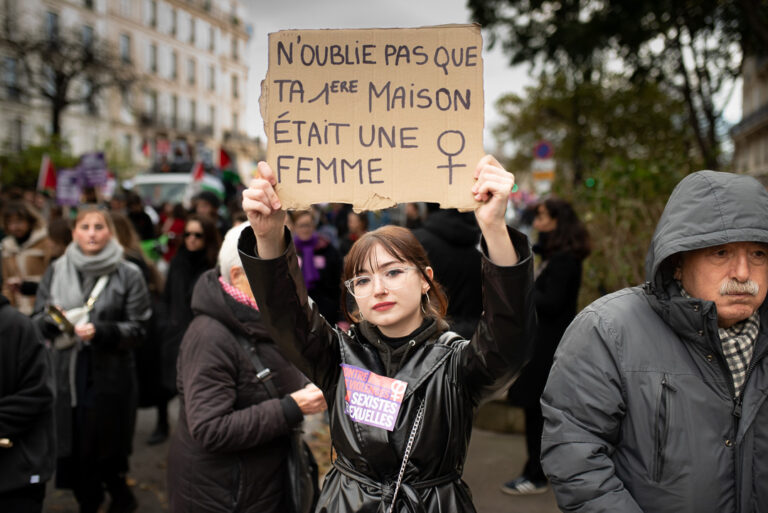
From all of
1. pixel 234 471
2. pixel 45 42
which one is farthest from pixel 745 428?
pixel 45 42

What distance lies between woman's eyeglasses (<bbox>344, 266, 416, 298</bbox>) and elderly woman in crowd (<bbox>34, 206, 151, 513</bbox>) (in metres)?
2.25

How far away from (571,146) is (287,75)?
24.0 meters

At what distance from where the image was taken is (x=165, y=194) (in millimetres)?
16734

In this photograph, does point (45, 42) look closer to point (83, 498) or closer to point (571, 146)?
point (571, 146)

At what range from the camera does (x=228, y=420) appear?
7.84ft

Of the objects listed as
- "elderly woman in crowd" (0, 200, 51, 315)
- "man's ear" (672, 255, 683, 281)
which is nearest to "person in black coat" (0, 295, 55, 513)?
"man's ear" (672, 255, 683, 281)

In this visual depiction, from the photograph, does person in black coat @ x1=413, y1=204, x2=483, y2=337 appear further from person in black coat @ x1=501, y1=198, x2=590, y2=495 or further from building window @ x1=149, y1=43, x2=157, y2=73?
building window @ x1=149, y1=43, x2=157, y2=73

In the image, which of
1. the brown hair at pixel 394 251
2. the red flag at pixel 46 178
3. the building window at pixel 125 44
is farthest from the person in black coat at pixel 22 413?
the building window at pixel 125 44

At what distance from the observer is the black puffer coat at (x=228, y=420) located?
2.40 metres

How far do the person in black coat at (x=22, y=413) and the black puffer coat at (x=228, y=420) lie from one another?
614mm

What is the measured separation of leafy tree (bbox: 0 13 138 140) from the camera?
25.0 m

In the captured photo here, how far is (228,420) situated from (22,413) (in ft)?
3.06

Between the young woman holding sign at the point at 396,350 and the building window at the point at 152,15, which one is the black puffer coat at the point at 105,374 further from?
the building window at the point at 152,15

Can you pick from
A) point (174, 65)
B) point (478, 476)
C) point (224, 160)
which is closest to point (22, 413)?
point (478, 476)
